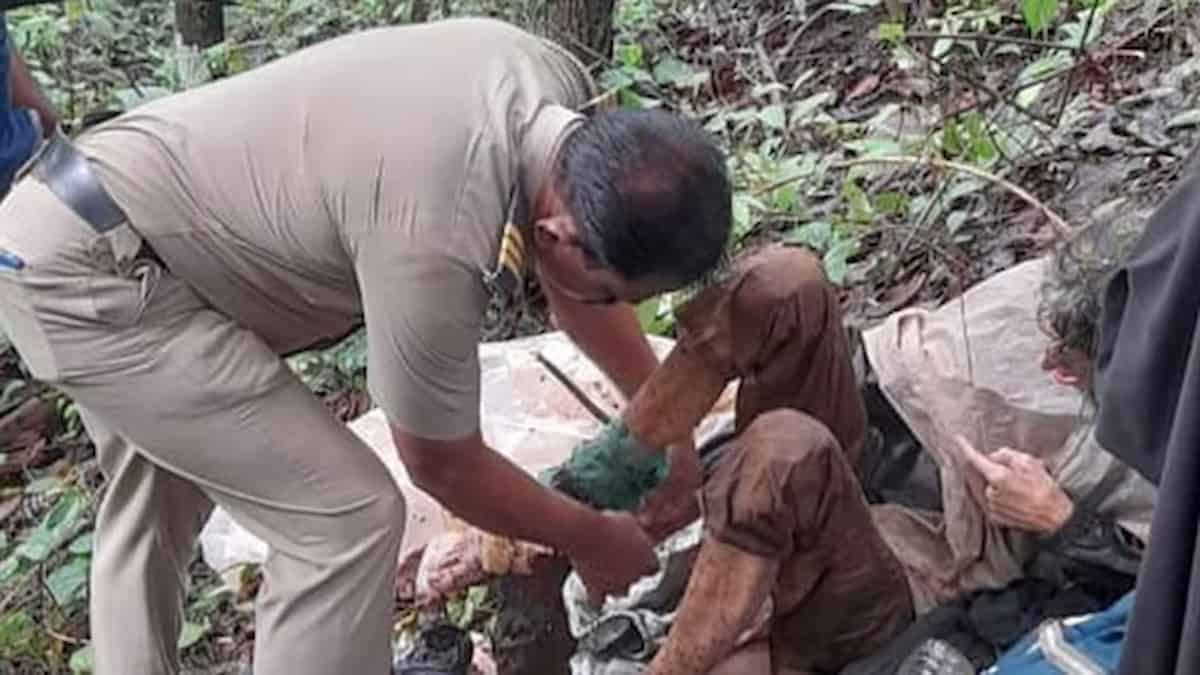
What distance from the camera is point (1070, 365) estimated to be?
8.63 ft

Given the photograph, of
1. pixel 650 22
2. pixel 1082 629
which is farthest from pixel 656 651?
pixel 650 22

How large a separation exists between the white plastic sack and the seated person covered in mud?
37cm

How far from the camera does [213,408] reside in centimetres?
270

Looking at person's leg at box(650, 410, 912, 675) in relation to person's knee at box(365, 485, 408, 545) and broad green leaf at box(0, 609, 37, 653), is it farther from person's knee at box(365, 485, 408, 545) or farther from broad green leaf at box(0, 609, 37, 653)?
broad green leaf at box(0, 609, 37, 653)

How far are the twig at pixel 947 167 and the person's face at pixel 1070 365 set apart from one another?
71 cm

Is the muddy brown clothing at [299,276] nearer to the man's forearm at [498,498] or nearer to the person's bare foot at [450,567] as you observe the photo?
the man's forearm at [498,498]

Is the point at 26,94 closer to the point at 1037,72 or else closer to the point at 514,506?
the point at 514,506

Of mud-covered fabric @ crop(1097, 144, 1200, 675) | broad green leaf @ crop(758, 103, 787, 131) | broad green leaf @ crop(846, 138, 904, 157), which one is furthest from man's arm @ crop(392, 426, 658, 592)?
broad green leaf @ crop(758, 103, 787, 131)

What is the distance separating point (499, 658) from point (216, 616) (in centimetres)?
91

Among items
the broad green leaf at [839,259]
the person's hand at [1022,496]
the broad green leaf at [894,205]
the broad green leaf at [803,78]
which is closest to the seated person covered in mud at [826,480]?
the person's hand at [1022,496]

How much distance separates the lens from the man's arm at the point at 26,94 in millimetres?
3658

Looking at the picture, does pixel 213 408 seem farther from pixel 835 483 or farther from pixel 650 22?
pixel 650 22

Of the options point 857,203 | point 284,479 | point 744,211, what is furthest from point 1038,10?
point 284,479

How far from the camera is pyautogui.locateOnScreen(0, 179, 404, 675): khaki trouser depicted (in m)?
2.66
